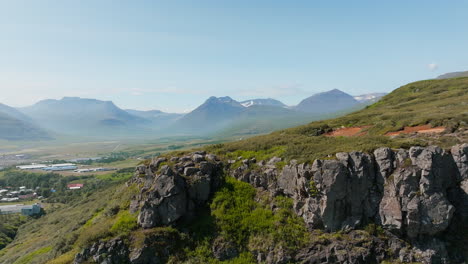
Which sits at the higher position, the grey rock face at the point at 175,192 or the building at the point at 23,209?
the grey rock face at the point at 175,192

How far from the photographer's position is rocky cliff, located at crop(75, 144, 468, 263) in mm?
17484

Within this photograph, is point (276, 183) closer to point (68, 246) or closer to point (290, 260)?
point (290, 260)

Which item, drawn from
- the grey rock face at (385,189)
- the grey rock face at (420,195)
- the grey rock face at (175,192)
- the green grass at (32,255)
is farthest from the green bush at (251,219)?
the green grass at (32,255)

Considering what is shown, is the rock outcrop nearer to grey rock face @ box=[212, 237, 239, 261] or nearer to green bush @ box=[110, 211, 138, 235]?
grey rock face @ box=[212, 237, 239, 261]

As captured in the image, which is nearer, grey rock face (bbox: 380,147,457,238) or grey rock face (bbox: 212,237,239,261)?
grey rock face (bbox: 380,147,457,238)

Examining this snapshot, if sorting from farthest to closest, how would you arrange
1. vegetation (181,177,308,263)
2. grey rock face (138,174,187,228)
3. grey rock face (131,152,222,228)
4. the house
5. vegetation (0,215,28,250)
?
the house < vegetation (0,215,28,250) < grey rock face (131,152,222,228) < grey rock face (138,174,187,228) < vegetation (181,177,308,263)

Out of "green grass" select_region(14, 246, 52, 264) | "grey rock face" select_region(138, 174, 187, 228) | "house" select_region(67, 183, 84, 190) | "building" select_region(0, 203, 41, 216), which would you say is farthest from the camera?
"house" select_region(67, 183, 84, 190)

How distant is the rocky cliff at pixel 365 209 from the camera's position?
57.4ft

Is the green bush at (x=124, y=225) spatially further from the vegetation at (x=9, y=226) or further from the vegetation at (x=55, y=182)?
the vegetation at (x=55, y=182)

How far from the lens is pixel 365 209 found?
1917 centimetres

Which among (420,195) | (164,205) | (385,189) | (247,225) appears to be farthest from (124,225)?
(420,195)

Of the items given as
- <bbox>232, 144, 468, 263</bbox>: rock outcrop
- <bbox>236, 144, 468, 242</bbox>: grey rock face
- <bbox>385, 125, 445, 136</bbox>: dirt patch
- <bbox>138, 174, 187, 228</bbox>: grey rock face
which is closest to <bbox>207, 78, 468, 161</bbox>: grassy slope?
<bbox>385, 125, 445, 136</bbox>: dirt patch

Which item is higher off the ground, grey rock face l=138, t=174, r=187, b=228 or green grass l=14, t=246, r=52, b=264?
grey rock face l=138, t=174, r=187, b=228

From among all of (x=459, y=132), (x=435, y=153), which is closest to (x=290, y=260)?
(x=435, y=153)
